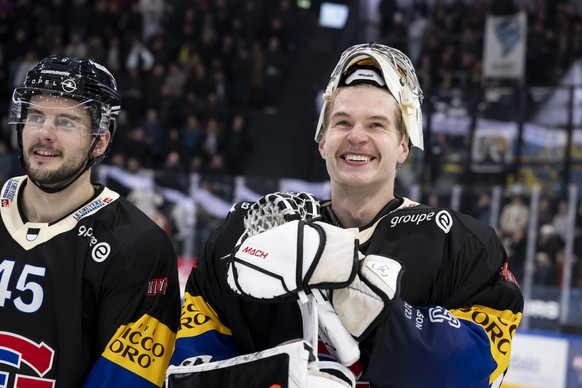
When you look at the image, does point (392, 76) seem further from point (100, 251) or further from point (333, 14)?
point (333, 14)

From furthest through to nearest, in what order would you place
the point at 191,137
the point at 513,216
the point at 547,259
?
the point at 191,137 → the point at 513,216 → the point at 547,259

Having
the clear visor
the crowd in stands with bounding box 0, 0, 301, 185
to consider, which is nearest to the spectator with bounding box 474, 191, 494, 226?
the crowd in stands with bounding box 0, 0, 301, 185

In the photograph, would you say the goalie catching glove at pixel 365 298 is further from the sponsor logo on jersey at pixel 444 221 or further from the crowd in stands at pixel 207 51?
the crowd in stands at pixel 207 51

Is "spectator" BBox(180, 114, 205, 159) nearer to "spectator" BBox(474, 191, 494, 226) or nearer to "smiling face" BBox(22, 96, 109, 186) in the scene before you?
"spectator" BBox(474, 191, 494, 226)

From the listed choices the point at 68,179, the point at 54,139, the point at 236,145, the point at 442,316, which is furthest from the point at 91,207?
the point at 236,145

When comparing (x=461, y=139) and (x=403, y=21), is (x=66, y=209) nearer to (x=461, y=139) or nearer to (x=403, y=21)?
(x=461, y=139)

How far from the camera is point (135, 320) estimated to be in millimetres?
2287

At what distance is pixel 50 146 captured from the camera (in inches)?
92.2

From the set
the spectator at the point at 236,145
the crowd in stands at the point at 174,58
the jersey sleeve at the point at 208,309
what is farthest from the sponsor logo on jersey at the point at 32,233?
the spectator at the point at 236,145

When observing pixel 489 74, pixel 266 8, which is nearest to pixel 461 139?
pixel 489 74

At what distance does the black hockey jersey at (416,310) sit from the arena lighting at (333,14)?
11625mm

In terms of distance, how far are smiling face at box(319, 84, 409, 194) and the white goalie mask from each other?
0.08 ft

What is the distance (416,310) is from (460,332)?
0.10 metres

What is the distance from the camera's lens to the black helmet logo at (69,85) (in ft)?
7.73
